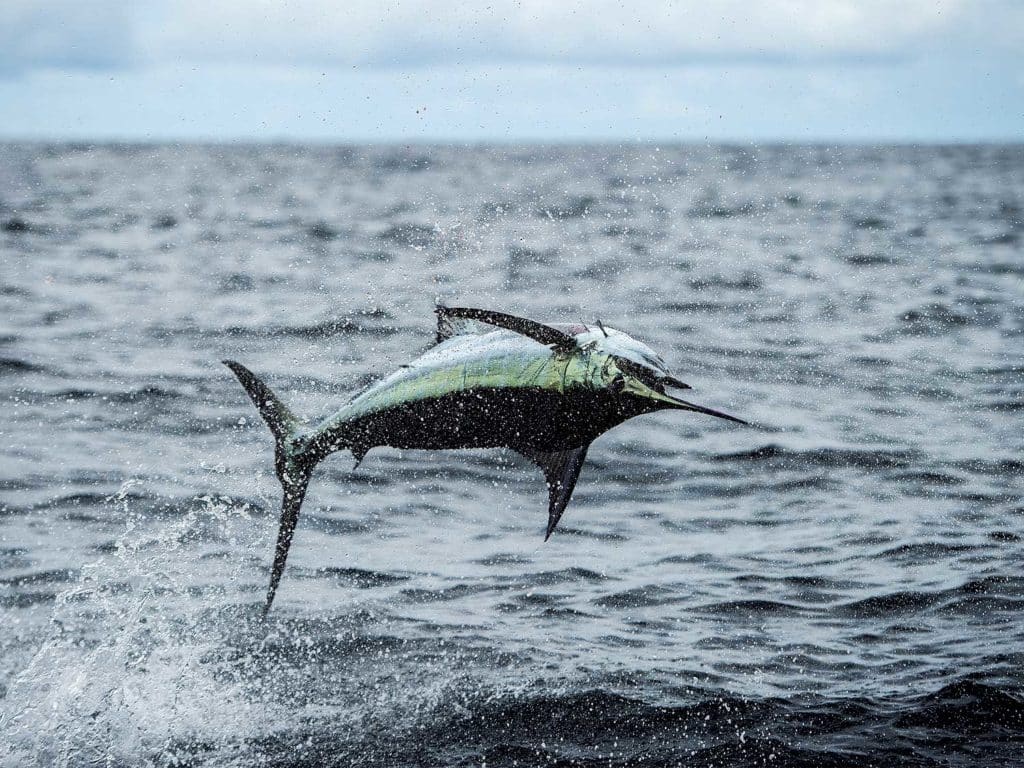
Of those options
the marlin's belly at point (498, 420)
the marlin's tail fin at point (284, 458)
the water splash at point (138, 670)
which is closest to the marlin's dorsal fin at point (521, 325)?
the marlin's belly at point (498, 420)

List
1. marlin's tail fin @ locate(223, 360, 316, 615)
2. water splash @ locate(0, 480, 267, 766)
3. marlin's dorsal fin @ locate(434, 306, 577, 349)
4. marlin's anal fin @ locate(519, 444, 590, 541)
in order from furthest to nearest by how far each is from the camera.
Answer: water splash @ locate(0, 480, 267, 766) < marlin's tail fin @ locate(223, 360, 316, 615) < marlin's anal fin @ locate(519, 444, 590, 541) < marlin's dorsal fin @ locate(434, 306, 577, 349)

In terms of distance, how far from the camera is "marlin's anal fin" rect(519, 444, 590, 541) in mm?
4609

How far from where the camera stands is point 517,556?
8727 mm

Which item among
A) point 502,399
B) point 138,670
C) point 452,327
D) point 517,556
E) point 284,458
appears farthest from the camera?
point 517,556

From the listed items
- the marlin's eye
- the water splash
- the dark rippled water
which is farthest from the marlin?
the dark rippled water

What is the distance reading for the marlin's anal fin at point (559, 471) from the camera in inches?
181

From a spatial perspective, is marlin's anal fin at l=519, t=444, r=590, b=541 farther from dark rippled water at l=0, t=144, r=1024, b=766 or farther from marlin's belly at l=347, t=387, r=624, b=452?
dark rippled water at l=0, t=144, r=1024, b=766

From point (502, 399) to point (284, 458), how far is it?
1.05m

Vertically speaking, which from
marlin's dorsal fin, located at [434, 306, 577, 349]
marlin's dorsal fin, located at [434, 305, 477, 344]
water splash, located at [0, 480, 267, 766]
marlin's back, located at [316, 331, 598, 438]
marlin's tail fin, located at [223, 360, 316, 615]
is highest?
marlin's dorsal fin, located at [434, 306, 577, 349]

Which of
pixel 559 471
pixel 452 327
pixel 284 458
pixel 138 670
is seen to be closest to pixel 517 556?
pixel 138 670

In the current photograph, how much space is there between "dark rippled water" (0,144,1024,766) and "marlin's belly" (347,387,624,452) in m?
1.93

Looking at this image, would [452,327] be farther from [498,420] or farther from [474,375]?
[498,420]

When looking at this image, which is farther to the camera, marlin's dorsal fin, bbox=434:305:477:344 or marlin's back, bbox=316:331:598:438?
marlin's dorsal fin, bbox=434:305:477:344

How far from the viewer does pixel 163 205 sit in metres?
49.1
